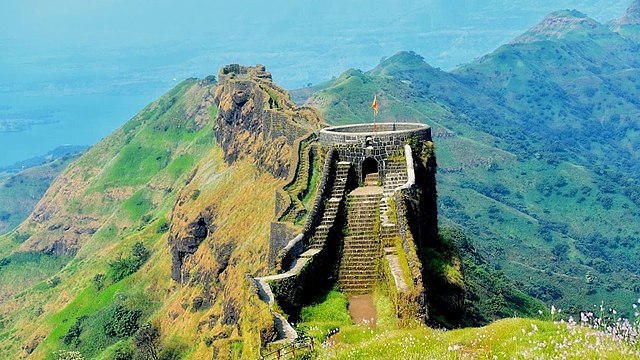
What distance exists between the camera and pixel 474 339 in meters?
17.1

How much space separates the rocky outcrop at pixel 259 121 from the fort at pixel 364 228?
24912 mm

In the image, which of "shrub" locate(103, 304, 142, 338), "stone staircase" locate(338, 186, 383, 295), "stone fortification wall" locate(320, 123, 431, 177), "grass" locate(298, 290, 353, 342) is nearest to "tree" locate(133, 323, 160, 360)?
"shrub" locate(103, 304, 142, 338)

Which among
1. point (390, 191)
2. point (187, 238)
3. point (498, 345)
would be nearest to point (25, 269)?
point (187, 238)

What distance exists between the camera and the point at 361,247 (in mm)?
26469

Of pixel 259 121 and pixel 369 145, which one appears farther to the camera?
pixel 259 121

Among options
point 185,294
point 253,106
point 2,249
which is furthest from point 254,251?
point 2,249

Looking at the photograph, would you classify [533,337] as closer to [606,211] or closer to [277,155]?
[277,155]

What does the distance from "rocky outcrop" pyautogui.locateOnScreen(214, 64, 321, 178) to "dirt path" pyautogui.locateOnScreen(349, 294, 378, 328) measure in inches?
1144

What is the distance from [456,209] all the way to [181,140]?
2391 inches

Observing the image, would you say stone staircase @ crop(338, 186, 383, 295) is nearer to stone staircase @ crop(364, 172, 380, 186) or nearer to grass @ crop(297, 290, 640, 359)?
stone staircase @ crop(364, 172, 380, 186)

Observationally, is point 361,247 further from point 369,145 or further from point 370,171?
point 369,145

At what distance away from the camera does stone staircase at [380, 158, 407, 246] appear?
2597cm

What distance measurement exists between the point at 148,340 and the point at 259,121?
22.4 meters

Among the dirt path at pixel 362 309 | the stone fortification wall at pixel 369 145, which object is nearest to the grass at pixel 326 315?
the dirt path at pixel 362 309
